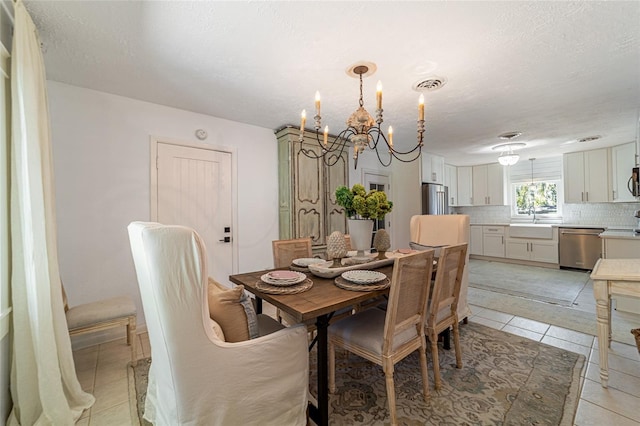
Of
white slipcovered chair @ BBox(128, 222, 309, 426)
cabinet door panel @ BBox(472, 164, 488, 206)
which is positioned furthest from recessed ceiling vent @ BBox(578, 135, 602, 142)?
white slipcovered chair @ BBox(128, 222, 309, 426)

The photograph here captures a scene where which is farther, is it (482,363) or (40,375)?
(482,363)

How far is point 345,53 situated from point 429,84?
95 cm

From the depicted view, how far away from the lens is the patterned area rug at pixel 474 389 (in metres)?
1.55

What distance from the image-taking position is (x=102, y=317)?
2.00 m

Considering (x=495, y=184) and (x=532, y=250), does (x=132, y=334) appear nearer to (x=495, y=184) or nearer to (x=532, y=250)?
(x=532, y=250)

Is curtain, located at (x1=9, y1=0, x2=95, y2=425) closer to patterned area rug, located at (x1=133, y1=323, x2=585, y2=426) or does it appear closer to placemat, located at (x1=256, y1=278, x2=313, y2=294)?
patterned area rug, located at (x1=133, y1=323, x2=585, y2=426)

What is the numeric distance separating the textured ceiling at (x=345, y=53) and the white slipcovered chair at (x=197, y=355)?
53.7 inches

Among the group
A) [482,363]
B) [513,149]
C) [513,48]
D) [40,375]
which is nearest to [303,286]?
[40,375]

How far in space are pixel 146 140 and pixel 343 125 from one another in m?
2.35

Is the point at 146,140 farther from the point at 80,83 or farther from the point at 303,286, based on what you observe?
the point at 303,286

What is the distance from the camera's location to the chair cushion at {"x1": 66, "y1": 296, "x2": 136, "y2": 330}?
192cm

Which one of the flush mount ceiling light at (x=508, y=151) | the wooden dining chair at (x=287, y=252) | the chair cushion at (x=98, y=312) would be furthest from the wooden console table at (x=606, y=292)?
the chair cushion at (x=98, y=312)

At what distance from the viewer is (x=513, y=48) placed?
6.09ft

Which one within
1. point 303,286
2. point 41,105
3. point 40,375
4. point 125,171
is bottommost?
point 40,375
